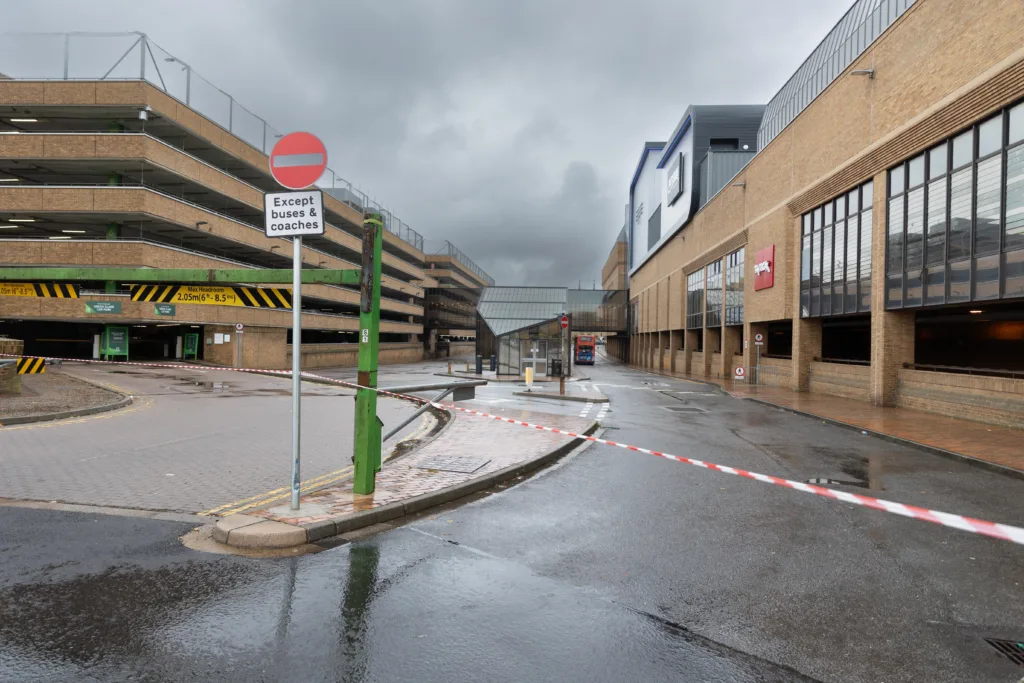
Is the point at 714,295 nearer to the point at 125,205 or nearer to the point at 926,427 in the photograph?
the point at 926,427

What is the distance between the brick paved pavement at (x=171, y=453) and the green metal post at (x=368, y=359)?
147 centimetres

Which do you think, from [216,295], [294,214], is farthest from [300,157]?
[216,295]

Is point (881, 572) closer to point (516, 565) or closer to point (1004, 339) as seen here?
point (516, 565)

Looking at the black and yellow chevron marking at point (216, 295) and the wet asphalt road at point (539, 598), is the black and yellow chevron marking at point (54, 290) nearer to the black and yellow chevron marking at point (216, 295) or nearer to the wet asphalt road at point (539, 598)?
the black and yellow chevron marking at point (216, 295)

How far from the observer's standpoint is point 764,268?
30234 mm

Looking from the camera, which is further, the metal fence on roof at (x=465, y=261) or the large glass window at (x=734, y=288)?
the metal fence on roof at (x=465, y=261)

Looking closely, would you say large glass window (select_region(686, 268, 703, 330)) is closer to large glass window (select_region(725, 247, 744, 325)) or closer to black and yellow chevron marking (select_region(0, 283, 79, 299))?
large glass window (select_region(725, 247, 744, 325))

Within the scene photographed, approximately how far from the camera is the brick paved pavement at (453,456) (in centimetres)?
634

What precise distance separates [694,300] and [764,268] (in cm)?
1586

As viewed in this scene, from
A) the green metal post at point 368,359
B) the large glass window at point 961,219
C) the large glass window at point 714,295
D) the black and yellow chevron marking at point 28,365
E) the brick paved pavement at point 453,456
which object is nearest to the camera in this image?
the green metal post at point 368,359

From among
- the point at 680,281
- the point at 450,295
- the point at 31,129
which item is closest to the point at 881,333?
the point at 680,281

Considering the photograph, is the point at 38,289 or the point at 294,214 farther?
the point at 38,289

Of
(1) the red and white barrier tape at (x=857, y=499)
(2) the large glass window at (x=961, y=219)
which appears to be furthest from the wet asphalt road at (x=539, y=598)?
(2) the large glass window at (x=961, y=219)

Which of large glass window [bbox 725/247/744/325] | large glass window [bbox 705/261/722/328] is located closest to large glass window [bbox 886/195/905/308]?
large glass window [bbox 725/247/744/325]
